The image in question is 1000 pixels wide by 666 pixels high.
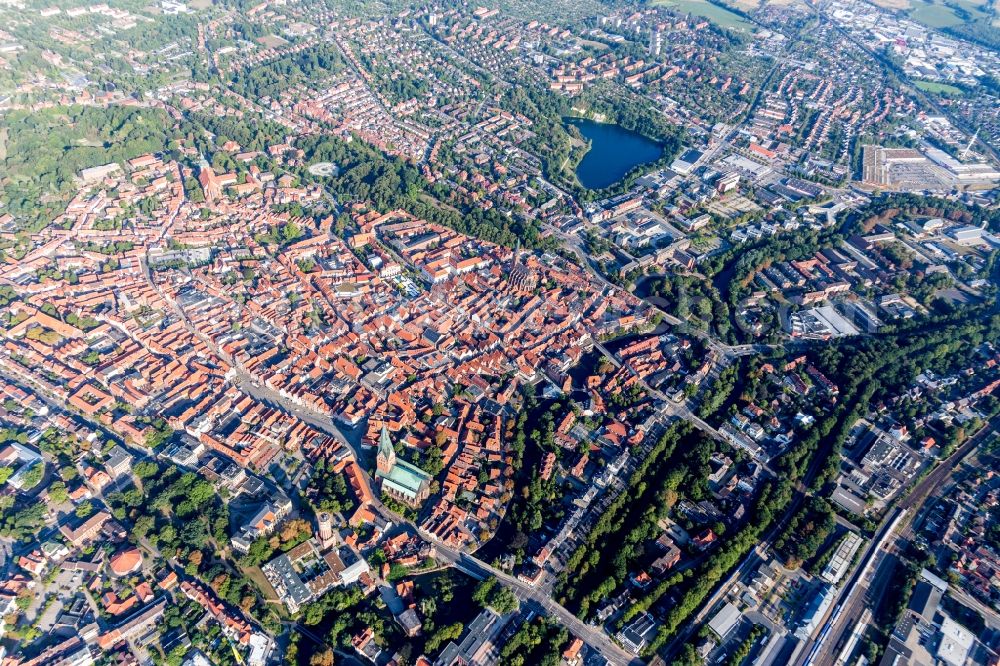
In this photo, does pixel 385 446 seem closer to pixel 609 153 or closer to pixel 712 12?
pixel 609 153

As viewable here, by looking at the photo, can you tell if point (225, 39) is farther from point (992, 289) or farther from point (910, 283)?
point (992, 289)

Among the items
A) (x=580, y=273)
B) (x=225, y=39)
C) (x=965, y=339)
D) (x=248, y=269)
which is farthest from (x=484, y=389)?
(x=225, y=39)

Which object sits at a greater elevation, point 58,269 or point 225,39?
point 225,39

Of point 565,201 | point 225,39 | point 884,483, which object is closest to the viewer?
Answer: point 884,483

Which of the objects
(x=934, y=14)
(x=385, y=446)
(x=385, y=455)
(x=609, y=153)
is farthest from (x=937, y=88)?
(x=385, y=455)

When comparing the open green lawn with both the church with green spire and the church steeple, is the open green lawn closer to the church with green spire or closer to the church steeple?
the church with green spire

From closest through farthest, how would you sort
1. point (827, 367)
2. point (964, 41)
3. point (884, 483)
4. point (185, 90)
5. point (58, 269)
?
point (884, 483) < point (827, 367) < point (58, 269) < point (185, 90) < point (964, 41)

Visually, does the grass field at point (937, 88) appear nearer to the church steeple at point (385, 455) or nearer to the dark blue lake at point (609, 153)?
the dark blue lake at point (609, 153)
